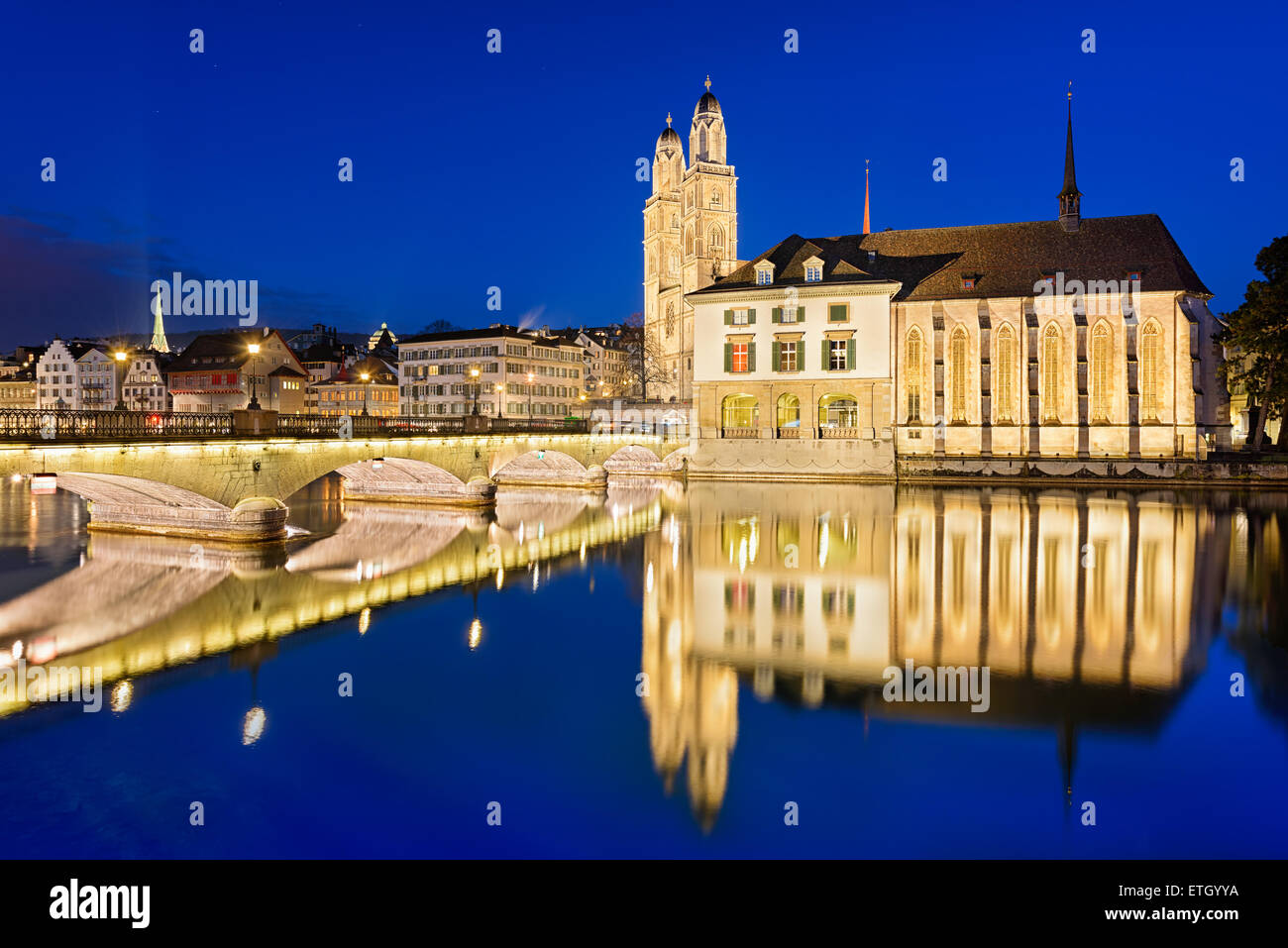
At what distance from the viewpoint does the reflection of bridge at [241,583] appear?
52.7ft

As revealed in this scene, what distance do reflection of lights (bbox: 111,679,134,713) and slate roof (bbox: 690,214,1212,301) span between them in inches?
1893

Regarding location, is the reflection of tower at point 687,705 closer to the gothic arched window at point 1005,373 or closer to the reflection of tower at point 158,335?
the gothic arched window at point 1005,373

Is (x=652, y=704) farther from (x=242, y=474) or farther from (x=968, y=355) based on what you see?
(x=968, y=355)

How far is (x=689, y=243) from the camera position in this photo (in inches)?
4235

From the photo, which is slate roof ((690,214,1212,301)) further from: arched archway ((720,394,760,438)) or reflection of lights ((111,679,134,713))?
reflection of lights ((111,679,134,713))

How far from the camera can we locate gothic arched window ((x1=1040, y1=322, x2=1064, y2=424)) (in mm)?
57688

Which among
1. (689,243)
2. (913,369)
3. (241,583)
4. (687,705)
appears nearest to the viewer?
(687,705)

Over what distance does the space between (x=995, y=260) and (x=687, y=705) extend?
186ft

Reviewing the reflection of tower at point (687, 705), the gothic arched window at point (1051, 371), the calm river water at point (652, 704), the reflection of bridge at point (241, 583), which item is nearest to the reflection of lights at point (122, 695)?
the calm river water at point (652, 704)

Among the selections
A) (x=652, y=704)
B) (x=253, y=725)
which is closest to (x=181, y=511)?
(x=253, y=725)

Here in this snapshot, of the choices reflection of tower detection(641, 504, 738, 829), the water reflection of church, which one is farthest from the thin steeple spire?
reflection of tower detection(641, 504, 738, 829)

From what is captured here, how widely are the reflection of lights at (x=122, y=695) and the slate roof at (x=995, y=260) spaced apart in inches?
1893
